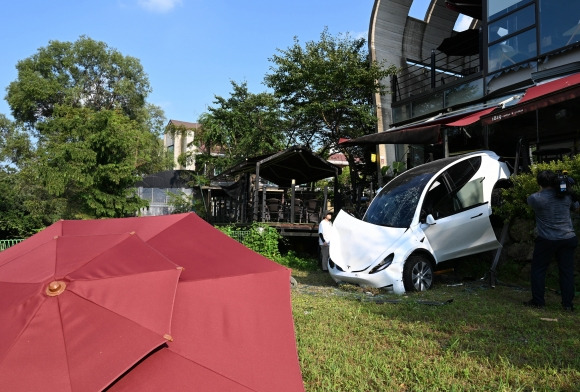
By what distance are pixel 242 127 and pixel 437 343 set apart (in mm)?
18897

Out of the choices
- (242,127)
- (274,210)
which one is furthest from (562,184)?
(242,127)

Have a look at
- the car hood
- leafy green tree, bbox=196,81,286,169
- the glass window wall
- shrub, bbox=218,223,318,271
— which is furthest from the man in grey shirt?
leafy green tree, bbox=196,81,286,169

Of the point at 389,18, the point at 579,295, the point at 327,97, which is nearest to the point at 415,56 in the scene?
the point at 389,18

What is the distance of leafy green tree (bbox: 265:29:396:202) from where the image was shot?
17.3 meters

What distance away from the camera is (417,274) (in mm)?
7047

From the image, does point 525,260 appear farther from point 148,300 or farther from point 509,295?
point 148,300

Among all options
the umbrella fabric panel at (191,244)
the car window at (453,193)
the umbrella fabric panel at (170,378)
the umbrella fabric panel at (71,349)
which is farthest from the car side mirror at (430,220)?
the umbrella fabric panel at (71,349)

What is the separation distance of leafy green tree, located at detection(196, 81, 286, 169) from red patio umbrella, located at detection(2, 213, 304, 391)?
17.4 metres

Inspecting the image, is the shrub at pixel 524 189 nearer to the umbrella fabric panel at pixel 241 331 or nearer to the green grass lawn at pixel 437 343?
the green grass lawn at pixel 437 343

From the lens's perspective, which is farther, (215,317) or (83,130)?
(83,130)

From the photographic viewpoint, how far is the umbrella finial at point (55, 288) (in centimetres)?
164

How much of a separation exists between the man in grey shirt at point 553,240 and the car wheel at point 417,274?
1.66m

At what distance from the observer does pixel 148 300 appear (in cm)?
173

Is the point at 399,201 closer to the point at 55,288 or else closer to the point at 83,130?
the point at 55,288
